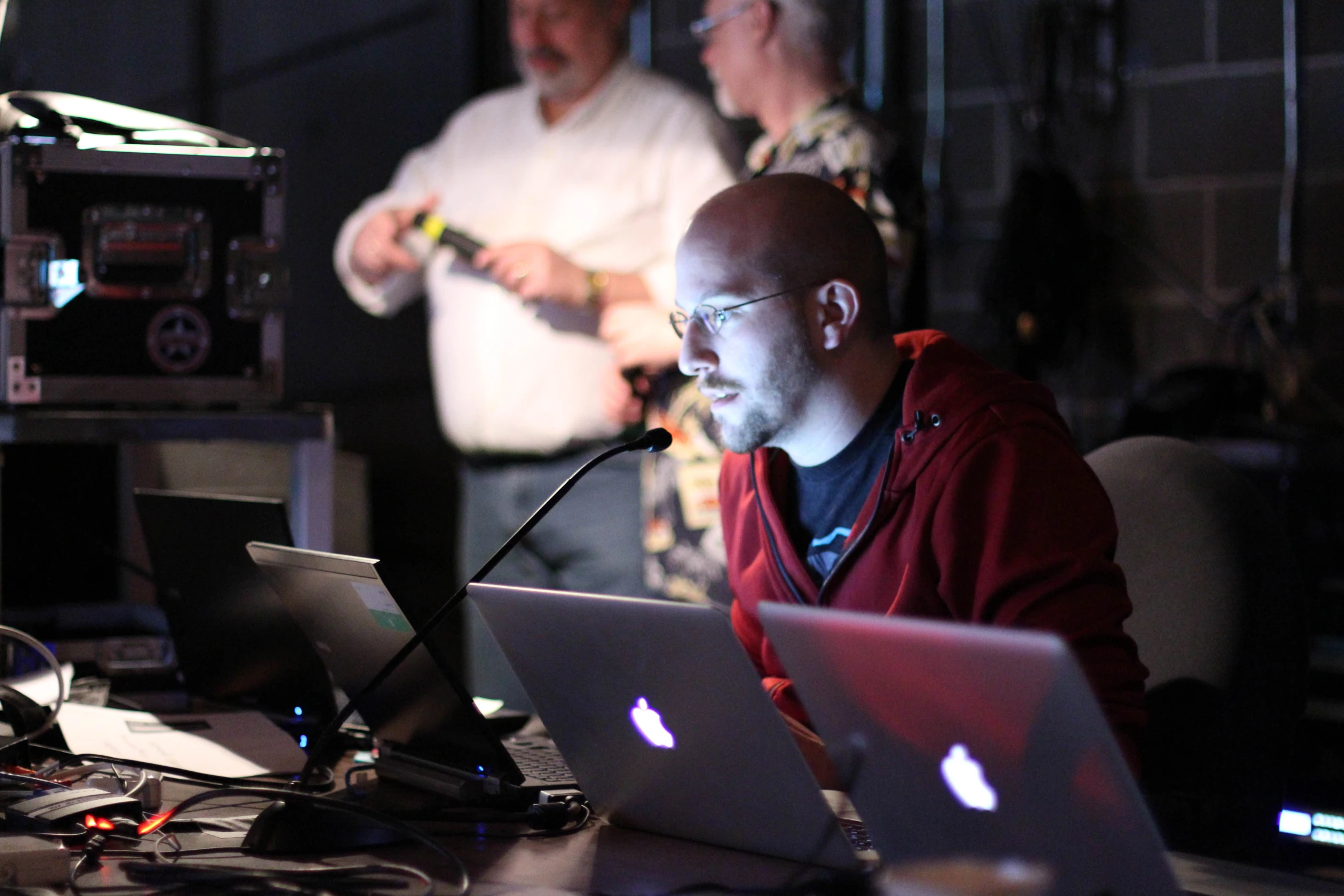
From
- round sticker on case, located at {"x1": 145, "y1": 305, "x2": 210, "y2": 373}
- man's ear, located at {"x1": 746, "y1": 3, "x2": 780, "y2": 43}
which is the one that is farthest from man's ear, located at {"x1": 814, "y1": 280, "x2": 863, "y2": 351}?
man's ear, located at {"x1": 746, "y1": 3, "x2": 780, "y2": 43}

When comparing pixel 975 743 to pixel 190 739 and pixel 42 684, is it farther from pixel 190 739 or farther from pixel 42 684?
pixel 42 684

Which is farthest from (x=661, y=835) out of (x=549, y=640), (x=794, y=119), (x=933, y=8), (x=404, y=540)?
(x=404, y=540)

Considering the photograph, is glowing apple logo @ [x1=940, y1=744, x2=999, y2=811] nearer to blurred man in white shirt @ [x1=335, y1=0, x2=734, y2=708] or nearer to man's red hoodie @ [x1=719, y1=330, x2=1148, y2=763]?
man's red hoodie @ [x1=719, y1=330, x2=1148, y2=763]

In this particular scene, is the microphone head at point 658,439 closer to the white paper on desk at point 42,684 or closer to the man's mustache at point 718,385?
the man's mustache at point 718,385

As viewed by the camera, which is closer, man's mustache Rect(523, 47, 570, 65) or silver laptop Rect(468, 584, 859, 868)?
silver laptop Rect(468, 584, 859, 868)

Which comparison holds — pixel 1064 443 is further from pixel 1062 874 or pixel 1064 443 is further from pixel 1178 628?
pixel 1062 874

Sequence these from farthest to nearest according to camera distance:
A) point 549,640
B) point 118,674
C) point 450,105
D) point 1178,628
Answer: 1. point 450,105
2. point 118,674
3. point 1178,628
4. point 549,640

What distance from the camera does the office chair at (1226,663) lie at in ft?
4.46

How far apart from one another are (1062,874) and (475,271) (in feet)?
7.99

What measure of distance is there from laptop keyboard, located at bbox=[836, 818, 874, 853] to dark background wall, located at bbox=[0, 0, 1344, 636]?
6.24 feet

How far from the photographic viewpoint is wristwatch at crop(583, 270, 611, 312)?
277 centimetres

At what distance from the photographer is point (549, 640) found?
111 centimetres

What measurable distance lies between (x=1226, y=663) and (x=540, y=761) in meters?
0.64

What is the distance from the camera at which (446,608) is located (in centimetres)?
118
